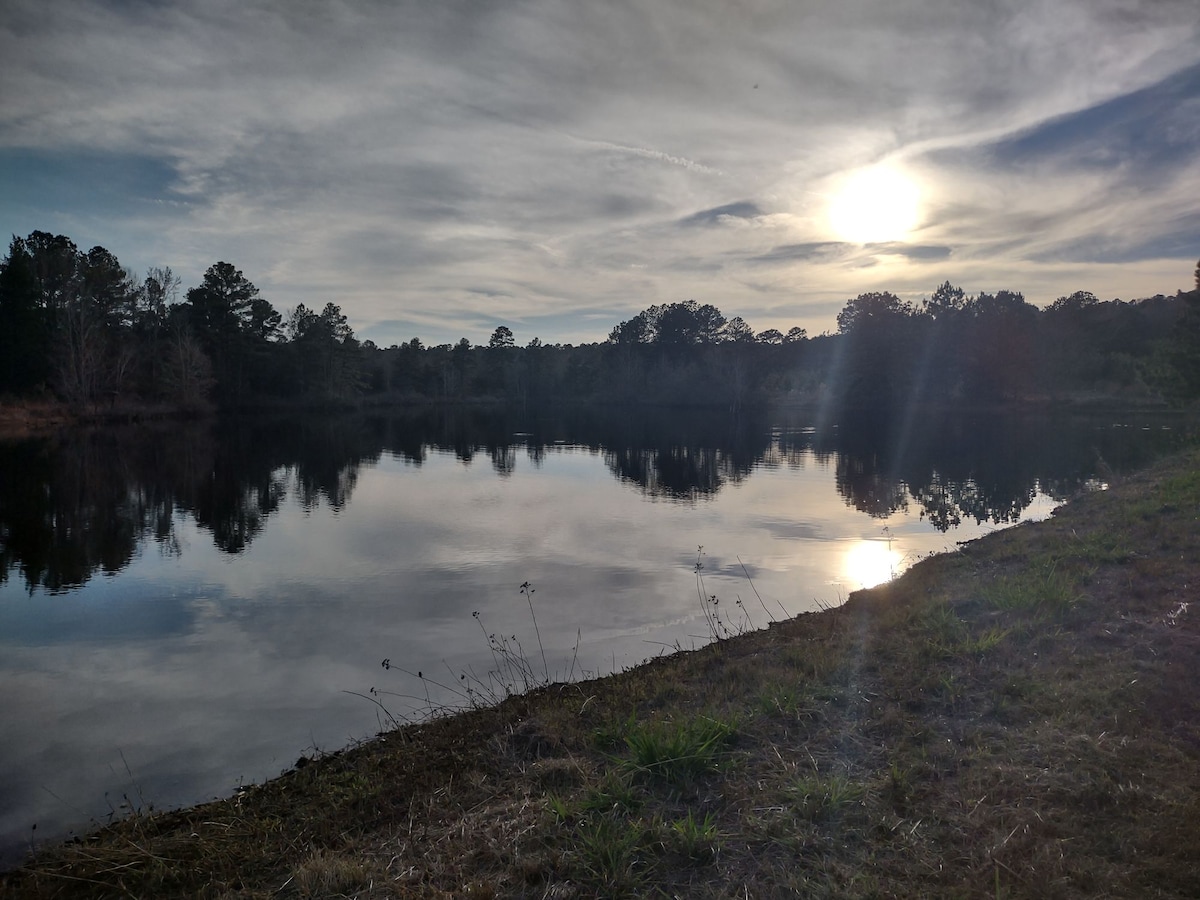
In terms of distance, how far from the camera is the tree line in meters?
56.0

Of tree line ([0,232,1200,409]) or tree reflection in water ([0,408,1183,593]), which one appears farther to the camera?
tree line ([0,232,1200,409])

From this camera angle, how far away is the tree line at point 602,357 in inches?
2205

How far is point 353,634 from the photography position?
11.1 meters

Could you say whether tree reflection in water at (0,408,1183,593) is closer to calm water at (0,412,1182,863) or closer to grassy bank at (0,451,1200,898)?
calm water at (0,412,1182,863)

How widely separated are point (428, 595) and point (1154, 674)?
10.6m

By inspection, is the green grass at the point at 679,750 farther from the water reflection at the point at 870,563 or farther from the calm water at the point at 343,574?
the water reflection at the point at 870,563

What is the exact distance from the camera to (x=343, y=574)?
48.5ft

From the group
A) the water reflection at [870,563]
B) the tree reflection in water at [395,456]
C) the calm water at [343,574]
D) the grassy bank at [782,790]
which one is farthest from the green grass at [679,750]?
the tree reflection in water at [395,456]

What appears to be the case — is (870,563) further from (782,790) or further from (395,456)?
(395,456)

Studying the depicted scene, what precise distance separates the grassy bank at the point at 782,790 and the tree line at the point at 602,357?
30.2 m

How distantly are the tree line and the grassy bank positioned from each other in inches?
1187

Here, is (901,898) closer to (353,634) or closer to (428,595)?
(353,634)

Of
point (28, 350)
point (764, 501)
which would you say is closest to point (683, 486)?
point (764, 501)

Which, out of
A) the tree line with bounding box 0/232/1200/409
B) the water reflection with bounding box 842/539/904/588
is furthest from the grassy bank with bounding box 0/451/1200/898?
the tree line with bounding box 0/232/1200/409
